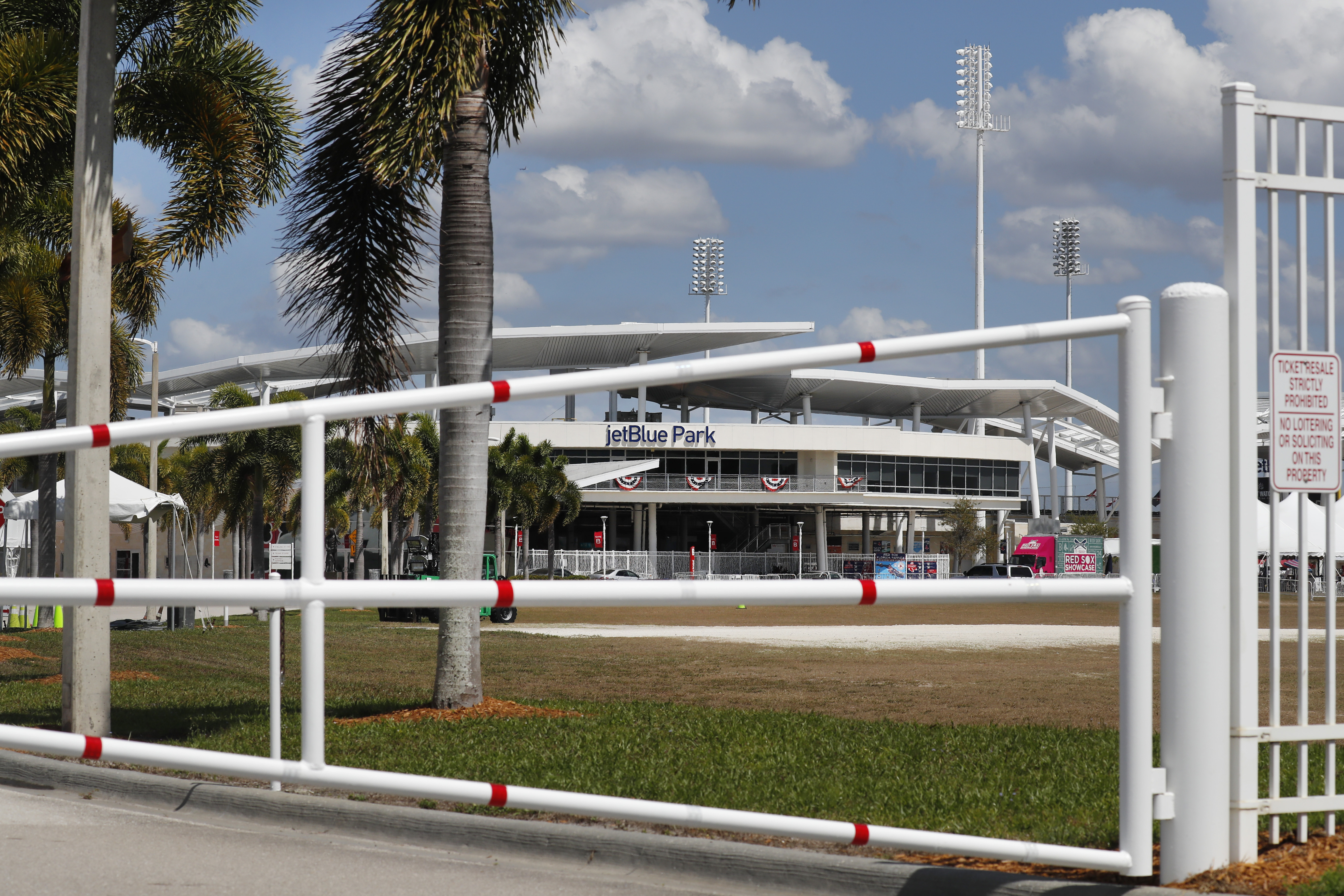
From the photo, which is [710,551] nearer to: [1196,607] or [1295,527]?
[1295,527]

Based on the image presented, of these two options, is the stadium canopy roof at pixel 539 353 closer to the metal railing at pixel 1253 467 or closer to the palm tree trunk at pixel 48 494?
the palm tree trunk at pixel 48 494

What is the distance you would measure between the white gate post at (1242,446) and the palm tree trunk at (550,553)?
168 ft

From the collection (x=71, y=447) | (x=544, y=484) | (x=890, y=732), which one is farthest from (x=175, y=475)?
(x=71, y=447)

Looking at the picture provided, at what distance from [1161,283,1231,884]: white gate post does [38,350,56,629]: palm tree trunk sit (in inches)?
877

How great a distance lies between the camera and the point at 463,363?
10836 millimetres

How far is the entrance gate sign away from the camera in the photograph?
4.30 metres

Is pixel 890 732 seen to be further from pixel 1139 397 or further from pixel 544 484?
pixel 544 484

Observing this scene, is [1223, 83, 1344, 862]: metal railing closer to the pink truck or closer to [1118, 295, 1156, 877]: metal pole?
[1118, 295, 1156, 877]: metal pole

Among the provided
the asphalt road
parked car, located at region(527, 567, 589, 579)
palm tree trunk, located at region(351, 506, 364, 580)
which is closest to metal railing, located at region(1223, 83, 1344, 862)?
the asphalt road

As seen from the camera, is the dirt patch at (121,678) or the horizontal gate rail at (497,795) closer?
the horizontal gate rail at (497,795)

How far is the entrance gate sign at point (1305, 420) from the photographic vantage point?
4305 millimetres

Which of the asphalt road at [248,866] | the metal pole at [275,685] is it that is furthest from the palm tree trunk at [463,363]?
the asphalt road at [248,866]

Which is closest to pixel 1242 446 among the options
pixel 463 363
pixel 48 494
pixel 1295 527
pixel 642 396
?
pixel 463 363

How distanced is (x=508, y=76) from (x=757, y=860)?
901 cm
